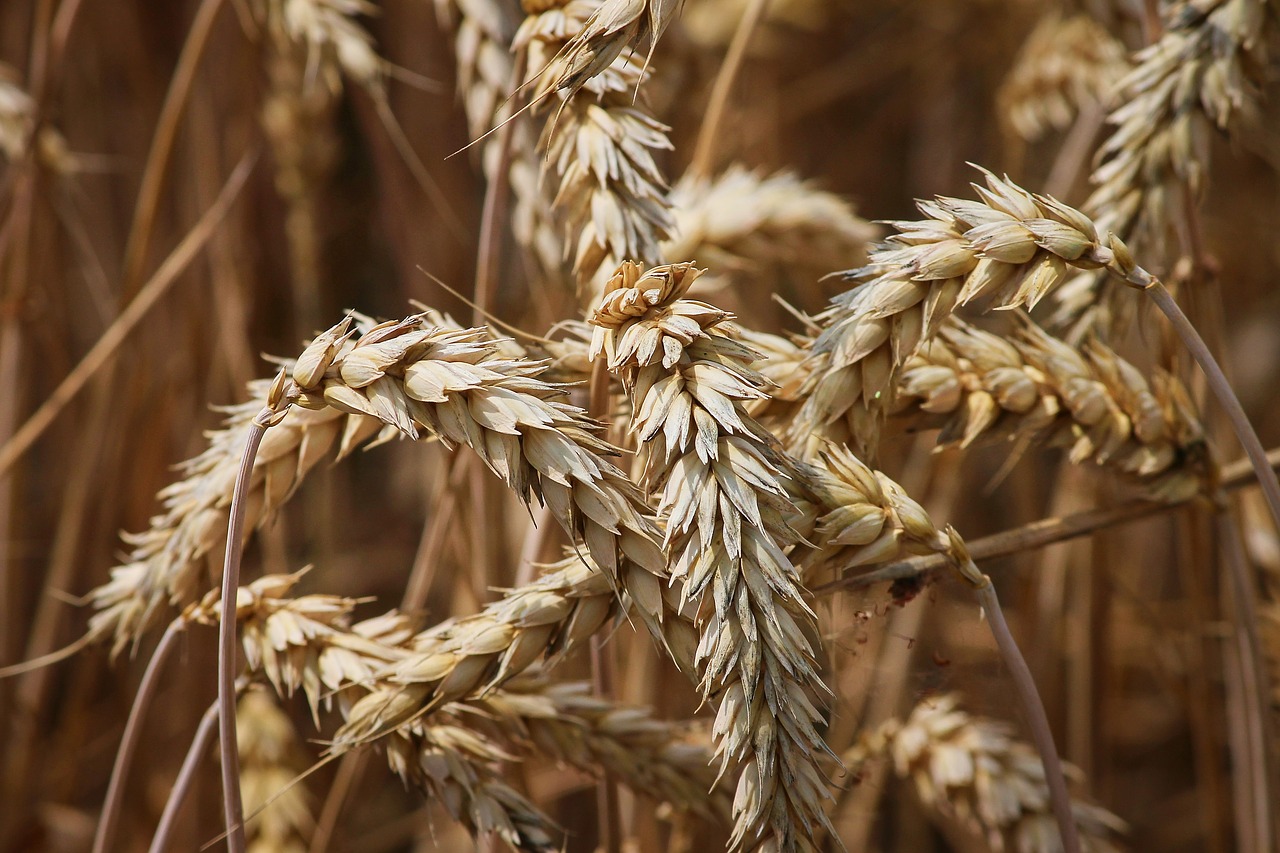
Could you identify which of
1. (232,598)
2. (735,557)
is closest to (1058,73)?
(735,557)

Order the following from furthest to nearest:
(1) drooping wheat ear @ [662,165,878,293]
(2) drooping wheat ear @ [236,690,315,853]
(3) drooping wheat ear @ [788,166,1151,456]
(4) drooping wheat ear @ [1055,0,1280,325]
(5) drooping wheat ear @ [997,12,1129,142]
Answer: (5) drooping wheat ear @ [997,12,1129,142]
(2) drooping wheat ear @ [236,690,315,853]
(1) drooping wheat ear @ [662,165,878,293]
(4) drooping wheat ear @ [1055,0,1280,325]
(3) drooping wheat ear @ [788,166,1151,456]

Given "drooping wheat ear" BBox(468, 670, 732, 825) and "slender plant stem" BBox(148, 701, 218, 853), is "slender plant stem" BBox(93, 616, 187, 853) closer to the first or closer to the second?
"slender plant stem" BBox(148, 701, 218, 853)

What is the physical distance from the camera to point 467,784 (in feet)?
2.47

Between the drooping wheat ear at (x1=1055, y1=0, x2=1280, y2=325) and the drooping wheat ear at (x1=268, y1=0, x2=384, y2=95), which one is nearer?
the drooping wheat ear at (x1=1055, y1=0, x2=1280, y2=325)

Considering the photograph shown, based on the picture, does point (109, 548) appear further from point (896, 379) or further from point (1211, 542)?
point (1211, 542)

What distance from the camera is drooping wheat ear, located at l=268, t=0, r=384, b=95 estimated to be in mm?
1126

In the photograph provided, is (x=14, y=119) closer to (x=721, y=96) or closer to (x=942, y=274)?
(x=721, y=96)

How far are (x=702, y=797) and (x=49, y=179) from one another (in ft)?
4.01

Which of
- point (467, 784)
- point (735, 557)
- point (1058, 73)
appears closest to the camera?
point (735, 557)

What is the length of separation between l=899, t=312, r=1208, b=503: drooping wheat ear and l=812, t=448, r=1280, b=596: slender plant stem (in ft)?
0.11

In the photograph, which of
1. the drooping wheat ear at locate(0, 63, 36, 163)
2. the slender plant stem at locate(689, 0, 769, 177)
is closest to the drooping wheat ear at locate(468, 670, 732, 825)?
the slender plant stem at locate(689, 0, 769, 177)

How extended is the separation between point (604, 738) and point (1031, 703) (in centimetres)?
34

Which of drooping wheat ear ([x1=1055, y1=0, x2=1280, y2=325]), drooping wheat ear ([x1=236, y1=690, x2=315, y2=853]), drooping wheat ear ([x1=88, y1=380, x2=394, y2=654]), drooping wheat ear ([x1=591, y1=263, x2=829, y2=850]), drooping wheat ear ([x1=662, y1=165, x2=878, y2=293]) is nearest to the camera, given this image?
drooping wheat ear ([x1=591, y1=263, x2=829, y2=850])

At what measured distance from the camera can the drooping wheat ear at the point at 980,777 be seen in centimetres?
97
